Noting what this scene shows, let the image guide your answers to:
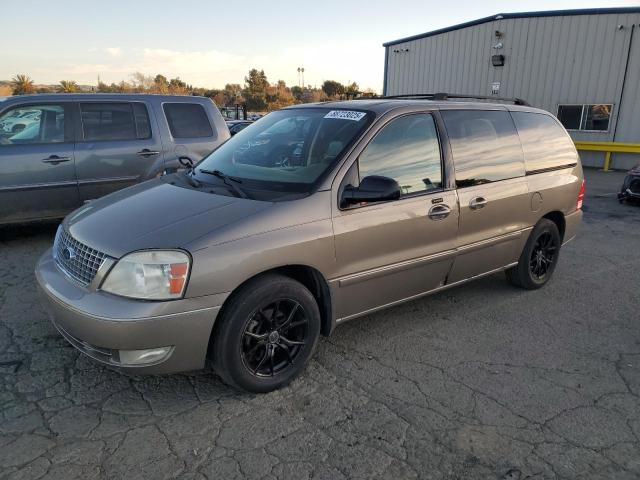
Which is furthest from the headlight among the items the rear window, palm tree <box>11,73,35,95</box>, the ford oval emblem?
palm tree <box>11,73,35,95</box>

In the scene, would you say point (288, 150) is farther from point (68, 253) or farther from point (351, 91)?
point (351, 91)

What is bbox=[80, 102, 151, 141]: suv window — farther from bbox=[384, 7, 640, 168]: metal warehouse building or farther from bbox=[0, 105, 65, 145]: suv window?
bbox=[384, 7, 640, 168]: metal warehouse building

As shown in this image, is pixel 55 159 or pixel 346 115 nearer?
pixel 346 115

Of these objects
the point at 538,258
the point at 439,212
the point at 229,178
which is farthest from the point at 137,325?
the point at 538,258

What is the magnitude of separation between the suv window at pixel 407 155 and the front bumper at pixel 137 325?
145 centimetres

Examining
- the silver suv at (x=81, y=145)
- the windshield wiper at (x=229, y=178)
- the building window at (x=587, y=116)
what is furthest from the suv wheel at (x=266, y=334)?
the building window at (x=587, y=116)

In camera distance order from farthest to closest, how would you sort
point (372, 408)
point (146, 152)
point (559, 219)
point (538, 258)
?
Answer: 1. point (146, 152)
2. point (559, 219)
3. point (538, 258)
4. point (372, 408)

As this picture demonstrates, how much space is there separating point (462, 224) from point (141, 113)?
15.3 ft

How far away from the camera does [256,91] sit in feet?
188

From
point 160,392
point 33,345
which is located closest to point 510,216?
point 160,392

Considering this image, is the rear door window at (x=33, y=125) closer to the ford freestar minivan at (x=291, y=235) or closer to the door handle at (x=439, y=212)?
the ford freestar minivan at (x=291, y=235)

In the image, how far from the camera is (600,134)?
645 inches

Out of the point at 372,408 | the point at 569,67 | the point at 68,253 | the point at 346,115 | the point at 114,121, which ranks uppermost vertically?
the point at 569,67

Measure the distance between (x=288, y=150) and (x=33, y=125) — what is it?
399cm
